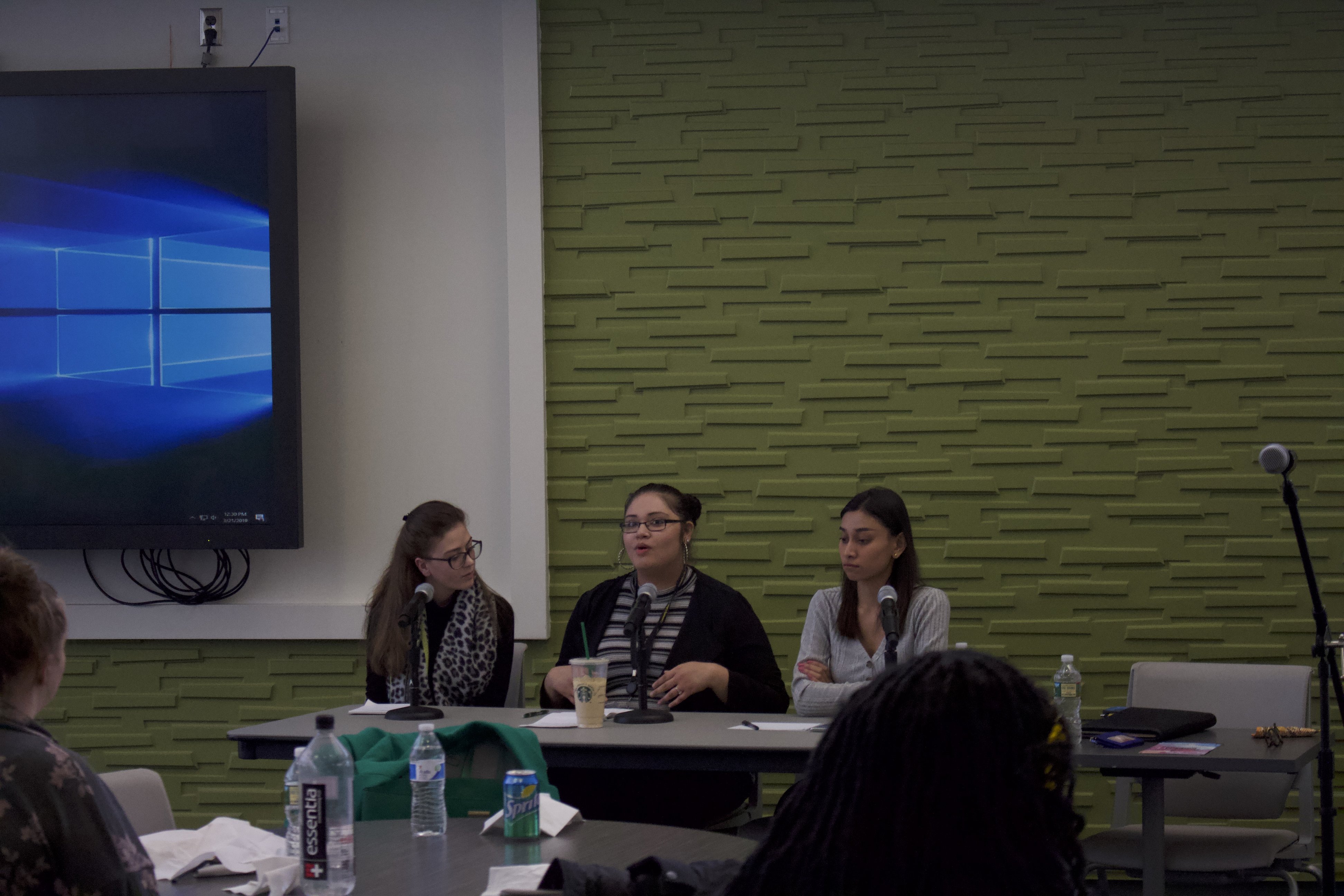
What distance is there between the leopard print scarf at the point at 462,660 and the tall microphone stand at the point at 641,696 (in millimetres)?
547

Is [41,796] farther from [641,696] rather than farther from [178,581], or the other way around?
[178,581]

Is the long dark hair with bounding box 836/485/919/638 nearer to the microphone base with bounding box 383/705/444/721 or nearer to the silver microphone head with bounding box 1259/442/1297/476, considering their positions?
the silver microphone head with bounding box 1259/442/1297/476

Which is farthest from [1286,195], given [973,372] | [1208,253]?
[973,372]

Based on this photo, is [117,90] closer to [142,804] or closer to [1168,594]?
[142,804]

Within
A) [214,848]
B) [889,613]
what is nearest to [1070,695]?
[889,613]

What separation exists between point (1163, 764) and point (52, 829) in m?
2.19

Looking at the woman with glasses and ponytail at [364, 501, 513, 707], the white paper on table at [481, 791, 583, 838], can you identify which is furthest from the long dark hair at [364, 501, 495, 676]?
the white paper on table at [481, 791, 583, 838]

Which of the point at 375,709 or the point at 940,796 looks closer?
the point at 940,796

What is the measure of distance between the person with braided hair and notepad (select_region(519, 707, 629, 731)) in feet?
6.20

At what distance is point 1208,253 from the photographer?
413cm

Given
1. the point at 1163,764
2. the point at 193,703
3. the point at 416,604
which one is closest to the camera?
the point at 1163,764

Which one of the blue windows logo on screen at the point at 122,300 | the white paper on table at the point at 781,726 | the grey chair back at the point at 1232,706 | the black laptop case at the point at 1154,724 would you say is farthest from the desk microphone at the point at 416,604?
the grey chair back at the point at 1232,706

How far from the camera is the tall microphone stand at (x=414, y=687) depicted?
3.08 meters

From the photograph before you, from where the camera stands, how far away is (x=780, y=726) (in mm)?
2869
